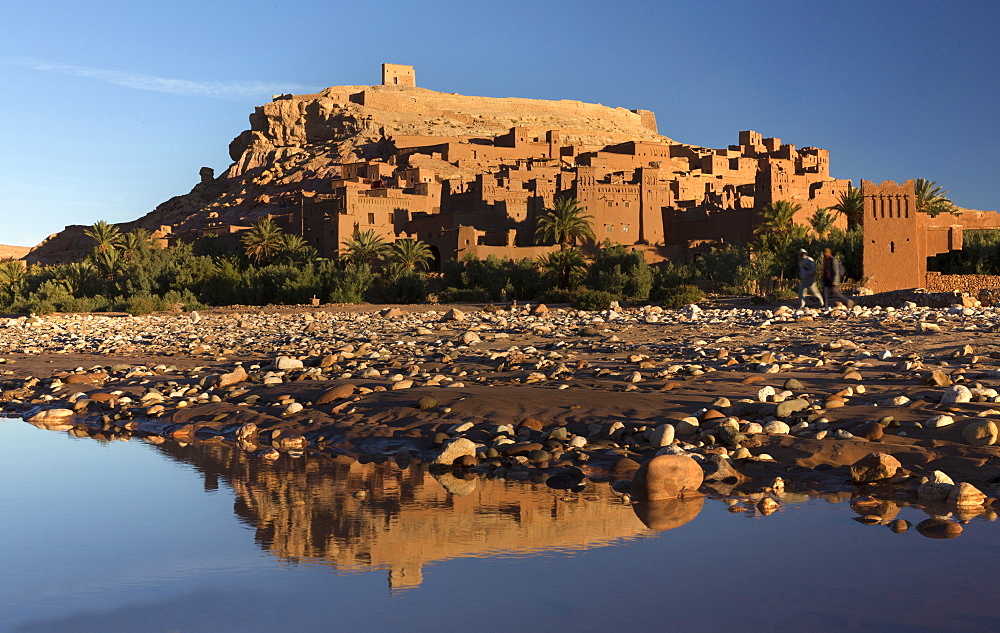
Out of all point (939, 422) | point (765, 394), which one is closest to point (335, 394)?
point (765, 394)

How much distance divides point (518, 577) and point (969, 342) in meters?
8.87

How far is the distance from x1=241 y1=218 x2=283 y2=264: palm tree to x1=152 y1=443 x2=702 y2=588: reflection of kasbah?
142 feet

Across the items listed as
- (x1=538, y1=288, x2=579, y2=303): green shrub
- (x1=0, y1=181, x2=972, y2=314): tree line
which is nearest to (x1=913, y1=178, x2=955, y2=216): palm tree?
(x1=0, y1=181, x2=972, y2=314): tree line

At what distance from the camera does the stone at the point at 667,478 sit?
6113 mm

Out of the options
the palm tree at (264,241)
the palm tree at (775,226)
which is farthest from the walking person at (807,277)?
the palm tree at (264,241)

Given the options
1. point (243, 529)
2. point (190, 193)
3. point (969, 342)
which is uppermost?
point (190, 193)

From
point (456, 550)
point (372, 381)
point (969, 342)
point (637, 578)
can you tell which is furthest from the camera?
point (969, 342)

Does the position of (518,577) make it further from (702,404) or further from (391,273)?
(391,273)

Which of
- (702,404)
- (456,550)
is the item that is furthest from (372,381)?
(456,550)

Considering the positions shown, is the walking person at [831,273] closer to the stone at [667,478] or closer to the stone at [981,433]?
the stone at [981,433]

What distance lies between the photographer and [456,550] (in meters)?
5.20

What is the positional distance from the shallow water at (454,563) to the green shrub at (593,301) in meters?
19.5

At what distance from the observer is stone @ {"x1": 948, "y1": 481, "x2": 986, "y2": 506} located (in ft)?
18.2

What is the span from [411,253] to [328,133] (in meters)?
49.1
